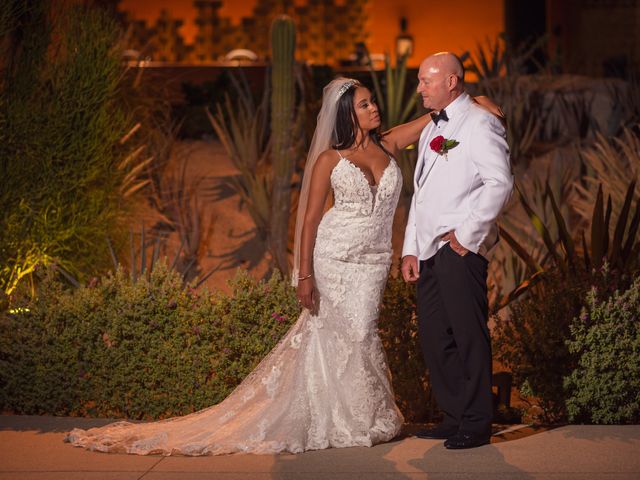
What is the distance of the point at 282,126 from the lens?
28.3 ft

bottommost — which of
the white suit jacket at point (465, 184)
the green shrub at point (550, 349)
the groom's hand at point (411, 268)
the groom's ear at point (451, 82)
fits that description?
the green shrub at point (550, 349)

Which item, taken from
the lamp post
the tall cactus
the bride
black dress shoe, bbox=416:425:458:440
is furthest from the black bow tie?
the lamp post

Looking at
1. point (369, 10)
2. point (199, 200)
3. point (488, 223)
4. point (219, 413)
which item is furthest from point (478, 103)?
point (369, 10)

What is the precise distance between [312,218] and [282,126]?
4126 mm

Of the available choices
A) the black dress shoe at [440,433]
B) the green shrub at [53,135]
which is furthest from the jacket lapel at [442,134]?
the green shrub at [53,135]

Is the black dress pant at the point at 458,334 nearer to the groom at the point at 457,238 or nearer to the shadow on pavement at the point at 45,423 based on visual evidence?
the groom at the point at 457,238

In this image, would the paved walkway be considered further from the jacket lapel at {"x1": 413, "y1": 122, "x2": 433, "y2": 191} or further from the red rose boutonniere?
the red rose boutonniere

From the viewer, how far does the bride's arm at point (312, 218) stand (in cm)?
461

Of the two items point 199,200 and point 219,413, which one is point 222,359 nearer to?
point 219,413

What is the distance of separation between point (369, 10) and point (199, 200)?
35.4 feet

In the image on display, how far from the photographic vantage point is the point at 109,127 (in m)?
6.97

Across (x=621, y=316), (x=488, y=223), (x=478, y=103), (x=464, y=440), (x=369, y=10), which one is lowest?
(x=464, y=440)

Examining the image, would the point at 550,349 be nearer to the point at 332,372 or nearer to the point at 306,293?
the point at 332,372

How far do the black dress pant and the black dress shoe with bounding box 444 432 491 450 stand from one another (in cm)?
2
